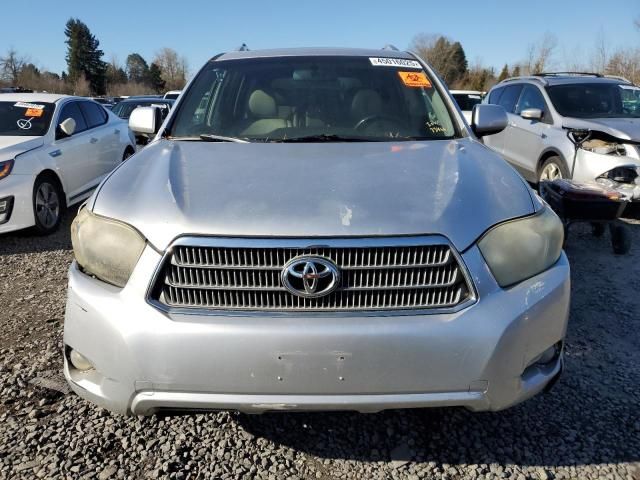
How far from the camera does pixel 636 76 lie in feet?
85.8

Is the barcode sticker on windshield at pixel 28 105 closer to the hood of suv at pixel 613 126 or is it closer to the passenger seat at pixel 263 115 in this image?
the passenger seat at pixel 263 115

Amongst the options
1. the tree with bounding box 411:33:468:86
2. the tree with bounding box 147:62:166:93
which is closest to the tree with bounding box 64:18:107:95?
the tree with bounding box 147:62:166:93

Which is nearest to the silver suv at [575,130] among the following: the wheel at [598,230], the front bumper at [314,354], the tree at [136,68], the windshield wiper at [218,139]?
the wheel at [598,230]

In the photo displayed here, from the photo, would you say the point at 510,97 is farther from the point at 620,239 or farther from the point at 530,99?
the point at 620,239

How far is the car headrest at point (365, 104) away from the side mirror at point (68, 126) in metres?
4.58

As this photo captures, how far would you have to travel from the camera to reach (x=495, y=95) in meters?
9.03

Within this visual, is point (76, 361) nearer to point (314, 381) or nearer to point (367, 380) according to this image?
point (314, 381)

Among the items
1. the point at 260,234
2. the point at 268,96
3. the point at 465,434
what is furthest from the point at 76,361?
the point at 268,96

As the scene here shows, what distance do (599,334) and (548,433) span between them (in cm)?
128

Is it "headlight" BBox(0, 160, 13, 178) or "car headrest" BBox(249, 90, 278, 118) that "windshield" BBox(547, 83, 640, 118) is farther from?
"headlight" BBox(0, 160, 13, 178)

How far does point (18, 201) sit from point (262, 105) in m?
3.62

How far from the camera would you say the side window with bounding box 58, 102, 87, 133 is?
21.9 feet

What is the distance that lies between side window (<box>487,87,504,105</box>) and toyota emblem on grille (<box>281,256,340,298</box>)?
8.03 m

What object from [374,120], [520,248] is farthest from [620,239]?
[520,248]
